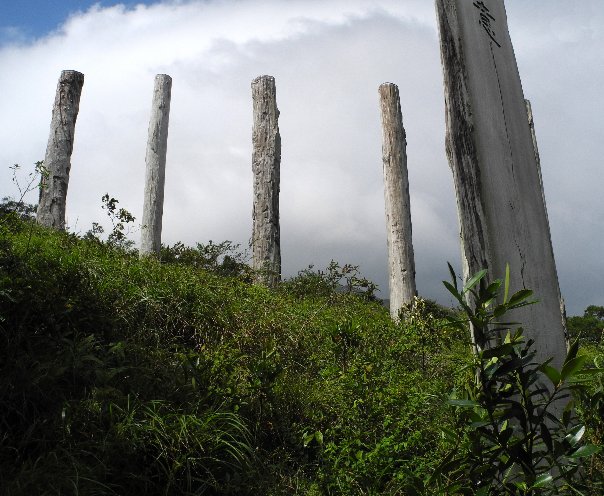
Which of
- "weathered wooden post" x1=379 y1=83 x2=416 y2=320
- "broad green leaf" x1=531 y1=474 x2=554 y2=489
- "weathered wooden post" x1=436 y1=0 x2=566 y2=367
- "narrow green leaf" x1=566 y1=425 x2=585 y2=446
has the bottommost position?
"broad green leaf" x1=531 y1=474 x2=554 y2=489

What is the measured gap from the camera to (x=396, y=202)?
11.0m

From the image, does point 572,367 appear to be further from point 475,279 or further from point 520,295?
point 475,279

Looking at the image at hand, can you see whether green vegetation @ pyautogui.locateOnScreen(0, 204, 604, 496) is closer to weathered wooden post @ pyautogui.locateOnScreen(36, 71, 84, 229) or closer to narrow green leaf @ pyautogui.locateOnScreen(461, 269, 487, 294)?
narrow green leaf @ pyautogui.locateOnScreen(461, 269, 487, 294)

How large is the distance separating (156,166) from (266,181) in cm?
237

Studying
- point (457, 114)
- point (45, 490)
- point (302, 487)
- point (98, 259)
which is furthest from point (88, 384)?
point (457, 114)

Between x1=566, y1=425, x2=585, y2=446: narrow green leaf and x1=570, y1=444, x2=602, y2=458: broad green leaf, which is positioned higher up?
x1=566, y1=425, x2=585, y2=446: narrow green leaf

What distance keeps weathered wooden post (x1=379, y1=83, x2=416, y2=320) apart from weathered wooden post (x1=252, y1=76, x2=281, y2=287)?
1.90 meters

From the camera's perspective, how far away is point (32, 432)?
391cm

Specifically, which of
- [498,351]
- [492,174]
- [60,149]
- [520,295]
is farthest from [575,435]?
[60,149]

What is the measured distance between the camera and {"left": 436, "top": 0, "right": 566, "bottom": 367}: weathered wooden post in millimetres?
2598

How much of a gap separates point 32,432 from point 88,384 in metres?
0.54

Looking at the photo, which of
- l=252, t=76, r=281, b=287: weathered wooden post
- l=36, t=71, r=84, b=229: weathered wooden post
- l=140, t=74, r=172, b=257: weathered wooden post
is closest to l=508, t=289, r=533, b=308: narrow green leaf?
l=252, t=76, r=281, b=287: weathered wooden post

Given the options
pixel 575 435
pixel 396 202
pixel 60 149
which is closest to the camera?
pixel 575 435

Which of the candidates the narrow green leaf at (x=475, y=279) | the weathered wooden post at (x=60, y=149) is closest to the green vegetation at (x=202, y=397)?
the narrow green leaf at (x=475, y=279)
